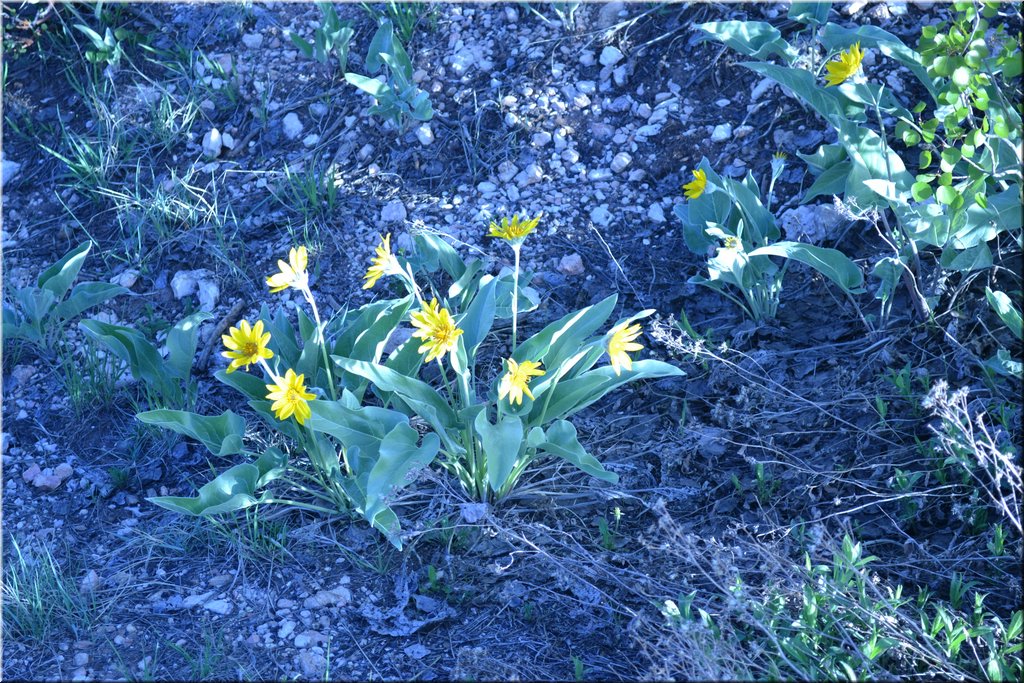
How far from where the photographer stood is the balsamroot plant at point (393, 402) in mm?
2330

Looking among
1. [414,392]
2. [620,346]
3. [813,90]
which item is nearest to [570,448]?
Answer: [620,346]

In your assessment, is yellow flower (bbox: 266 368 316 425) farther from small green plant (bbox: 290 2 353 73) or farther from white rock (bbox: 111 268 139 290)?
small green plant (bbox: 290 2 353 73)

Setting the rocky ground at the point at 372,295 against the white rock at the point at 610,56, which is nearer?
the rocky ground at the point at 372,295

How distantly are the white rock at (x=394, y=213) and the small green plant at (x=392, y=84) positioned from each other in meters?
0.32

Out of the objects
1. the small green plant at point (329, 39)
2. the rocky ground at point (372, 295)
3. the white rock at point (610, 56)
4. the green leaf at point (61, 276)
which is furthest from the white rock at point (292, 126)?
the white rock at point (610, 56)

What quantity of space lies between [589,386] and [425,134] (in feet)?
4.90

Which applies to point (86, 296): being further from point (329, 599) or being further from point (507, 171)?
point (507, 171)

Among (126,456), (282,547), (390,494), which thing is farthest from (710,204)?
(126,456)

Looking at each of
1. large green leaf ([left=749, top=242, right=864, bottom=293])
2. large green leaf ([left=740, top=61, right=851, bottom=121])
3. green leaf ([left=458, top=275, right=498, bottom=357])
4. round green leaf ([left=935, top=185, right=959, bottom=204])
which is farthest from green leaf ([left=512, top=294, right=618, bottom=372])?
large green leaf ([left=740, top=61, right=851, bottom=121])

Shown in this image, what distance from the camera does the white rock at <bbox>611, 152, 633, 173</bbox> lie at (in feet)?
11.1

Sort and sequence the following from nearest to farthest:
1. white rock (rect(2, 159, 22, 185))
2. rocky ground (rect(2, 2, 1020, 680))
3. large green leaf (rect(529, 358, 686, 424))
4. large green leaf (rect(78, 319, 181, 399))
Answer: rocky ground (rect(2, 2, 1020, 680)) → large green leaf (rect(529, 358, 686, 424)) → large green leaf (rect(78, 319, 181, 399)) → white rock (rect(2, 159, 22, 185))

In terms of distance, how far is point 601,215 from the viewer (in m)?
3.30

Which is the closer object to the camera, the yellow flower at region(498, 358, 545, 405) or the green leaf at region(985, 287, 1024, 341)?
the yellow flower at region(498, 358, 545, 405)

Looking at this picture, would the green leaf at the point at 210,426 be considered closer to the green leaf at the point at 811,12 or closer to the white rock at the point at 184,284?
the white rock at the point at 184,284
